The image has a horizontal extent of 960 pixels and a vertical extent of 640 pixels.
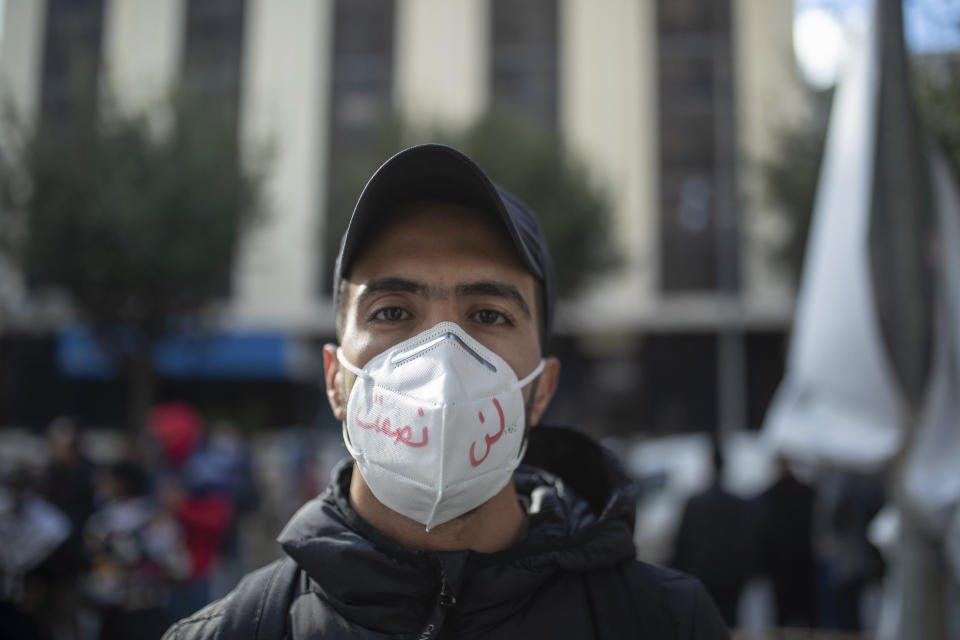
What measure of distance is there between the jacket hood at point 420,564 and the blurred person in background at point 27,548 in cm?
335

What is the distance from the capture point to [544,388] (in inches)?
71.6

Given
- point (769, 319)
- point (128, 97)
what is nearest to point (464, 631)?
point (128, 97)

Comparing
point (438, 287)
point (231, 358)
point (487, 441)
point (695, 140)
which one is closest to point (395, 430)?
point (487, 441)

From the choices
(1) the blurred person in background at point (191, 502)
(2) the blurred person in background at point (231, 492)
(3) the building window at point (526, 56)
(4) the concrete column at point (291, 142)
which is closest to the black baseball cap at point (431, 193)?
(1) the blurred person in background at point (191, 502)

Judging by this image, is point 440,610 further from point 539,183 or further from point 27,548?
point 539,183

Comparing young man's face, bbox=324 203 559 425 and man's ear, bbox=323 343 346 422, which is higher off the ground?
young man's face, bbox=324 203 559 425

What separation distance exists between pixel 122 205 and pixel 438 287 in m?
13.5

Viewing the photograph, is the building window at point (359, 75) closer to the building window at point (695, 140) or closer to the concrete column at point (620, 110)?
the concrete column at point (620, 110)

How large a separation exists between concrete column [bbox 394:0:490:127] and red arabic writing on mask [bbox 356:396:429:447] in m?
21.6

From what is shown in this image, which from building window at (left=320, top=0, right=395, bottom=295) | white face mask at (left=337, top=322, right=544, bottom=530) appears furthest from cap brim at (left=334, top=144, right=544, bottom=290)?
building window at (left=320, top=0, right=395, bottom=295)

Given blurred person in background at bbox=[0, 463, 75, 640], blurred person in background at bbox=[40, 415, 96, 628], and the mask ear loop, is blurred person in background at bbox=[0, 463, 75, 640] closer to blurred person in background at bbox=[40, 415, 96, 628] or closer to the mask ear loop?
blurred person in background at bbox=[40, 415, 96, 628]

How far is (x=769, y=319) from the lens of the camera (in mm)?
21484

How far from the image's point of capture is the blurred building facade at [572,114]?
21.9 m

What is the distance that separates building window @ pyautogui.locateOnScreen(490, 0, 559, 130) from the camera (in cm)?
2261
